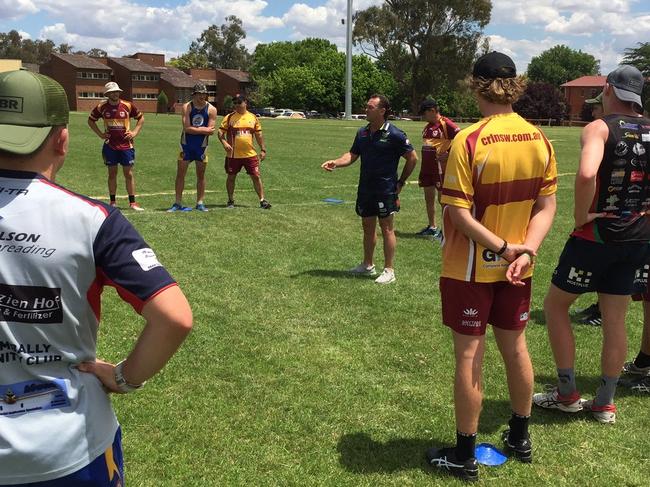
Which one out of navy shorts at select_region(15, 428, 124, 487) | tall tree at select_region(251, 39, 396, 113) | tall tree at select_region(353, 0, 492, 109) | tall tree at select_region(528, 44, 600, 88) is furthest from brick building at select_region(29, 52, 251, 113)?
navy shorts at select_region(15, 428, 124, 487)

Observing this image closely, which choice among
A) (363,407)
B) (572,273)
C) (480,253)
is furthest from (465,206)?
(363,407)

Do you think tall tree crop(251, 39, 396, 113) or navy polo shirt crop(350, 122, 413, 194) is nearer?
navy polo shirt crop(350, 122, 413, 194)

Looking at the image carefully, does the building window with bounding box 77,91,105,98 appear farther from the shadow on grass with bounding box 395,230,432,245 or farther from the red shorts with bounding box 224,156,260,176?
the shadow on grass with bounding box 395,230,432,245

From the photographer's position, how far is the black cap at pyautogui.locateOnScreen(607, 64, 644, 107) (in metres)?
3.66

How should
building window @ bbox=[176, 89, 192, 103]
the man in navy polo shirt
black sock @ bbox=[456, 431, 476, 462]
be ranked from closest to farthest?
black sock @ bbox=[456, 431, 476, 462], the man in navy polo shirt, building window @ bbox=[176, 89, 192, 103]

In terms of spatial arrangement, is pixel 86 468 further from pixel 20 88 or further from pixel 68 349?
pixel 20 88

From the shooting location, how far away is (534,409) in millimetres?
4195

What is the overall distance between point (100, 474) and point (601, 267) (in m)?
→ 3.25

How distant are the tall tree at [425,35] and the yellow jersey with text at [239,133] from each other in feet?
204

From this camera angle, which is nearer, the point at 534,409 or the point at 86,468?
the point at 86,468

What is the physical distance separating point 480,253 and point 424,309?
120 inches

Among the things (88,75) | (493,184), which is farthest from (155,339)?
(88,75)

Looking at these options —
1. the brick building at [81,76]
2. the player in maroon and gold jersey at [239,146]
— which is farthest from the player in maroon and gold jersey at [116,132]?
the brick building at [81,76]

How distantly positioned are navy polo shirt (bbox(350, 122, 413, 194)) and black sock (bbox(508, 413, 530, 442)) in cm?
374
